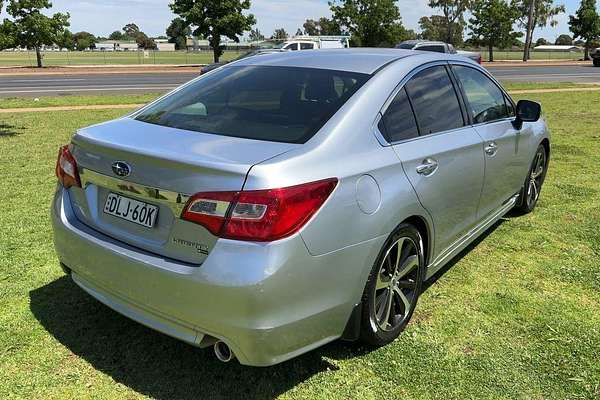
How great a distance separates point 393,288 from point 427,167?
2.40ft

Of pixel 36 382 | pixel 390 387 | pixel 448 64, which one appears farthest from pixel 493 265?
pixel 36 382

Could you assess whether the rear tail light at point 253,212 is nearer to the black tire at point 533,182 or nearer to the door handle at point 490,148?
the door handle at point 490,148

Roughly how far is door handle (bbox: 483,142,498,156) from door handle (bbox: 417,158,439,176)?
877 mm

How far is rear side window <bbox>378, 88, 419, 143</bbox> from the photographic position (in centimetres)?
311

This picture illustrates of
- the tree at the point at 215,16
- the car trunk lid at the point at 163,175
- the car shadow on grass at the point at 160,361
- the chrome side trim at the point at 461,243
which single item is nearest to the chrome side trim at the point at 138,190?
the car trunk lid at the point at 163,175

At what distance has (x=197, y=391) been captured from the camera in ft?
9.29

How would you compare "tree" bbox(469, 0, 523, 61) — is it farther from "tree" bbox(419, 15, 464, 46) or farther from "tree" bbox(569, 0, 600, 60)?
"tree" bbox(419, 15, 464, 46)

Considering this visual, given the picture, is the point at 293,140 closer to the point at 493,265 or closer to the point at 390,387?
the point at 390,387

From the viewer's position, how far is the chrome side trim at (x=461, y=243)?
3689 mm

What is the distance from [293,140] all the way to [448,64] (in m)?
1.81

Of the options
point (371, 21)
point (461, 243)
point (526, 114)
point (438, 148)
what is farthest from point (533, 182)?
point (371, 21)

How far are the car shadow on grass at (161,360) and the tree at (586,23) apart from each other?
64427mm

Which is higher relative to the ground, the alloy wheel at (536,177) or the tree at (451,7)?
the tree at (451,7)

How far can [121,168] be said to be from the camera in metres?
2.71
